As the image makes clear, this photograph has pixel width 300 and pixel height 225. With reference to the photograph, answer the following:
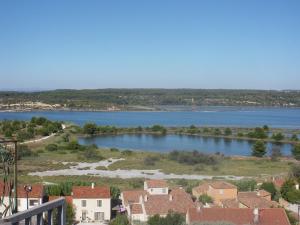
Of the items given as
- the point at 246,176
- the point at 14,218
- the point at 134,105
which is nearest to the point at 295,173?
the point at 246,176

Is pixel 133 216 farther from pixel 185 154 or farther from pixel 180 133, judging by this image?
pixel 180 133

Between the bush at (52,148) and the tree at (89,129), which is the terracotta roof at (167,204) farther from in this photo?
the tree at (89,129)

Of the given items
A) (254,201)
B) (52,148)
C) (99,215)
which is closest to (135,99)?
(52,148)

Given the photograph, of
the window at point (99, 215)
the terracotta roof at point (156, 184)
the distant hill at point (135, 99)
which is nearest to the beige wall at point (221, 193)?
the terracotta roof at point (156, 184)

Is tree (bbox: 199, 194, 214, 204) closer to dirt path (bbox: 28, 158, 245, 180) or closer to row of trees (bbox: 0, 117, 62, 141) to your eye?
dirt path (bbox: 28, 158, 245, 180)

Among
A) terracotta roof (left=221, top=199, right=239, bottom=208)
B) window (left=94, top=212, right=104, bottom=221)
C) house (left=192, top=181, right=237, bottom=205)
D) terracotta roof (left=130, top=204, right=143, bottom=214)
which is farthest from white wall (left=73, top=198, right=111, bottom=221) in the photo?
house (left=192, top=181, right=237, bottom=205)

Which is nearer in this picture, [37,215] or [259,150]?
[37,215]

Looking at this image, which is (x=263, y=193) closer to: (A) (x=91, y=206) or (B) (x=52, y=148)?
(A) (x=91, y=206)
